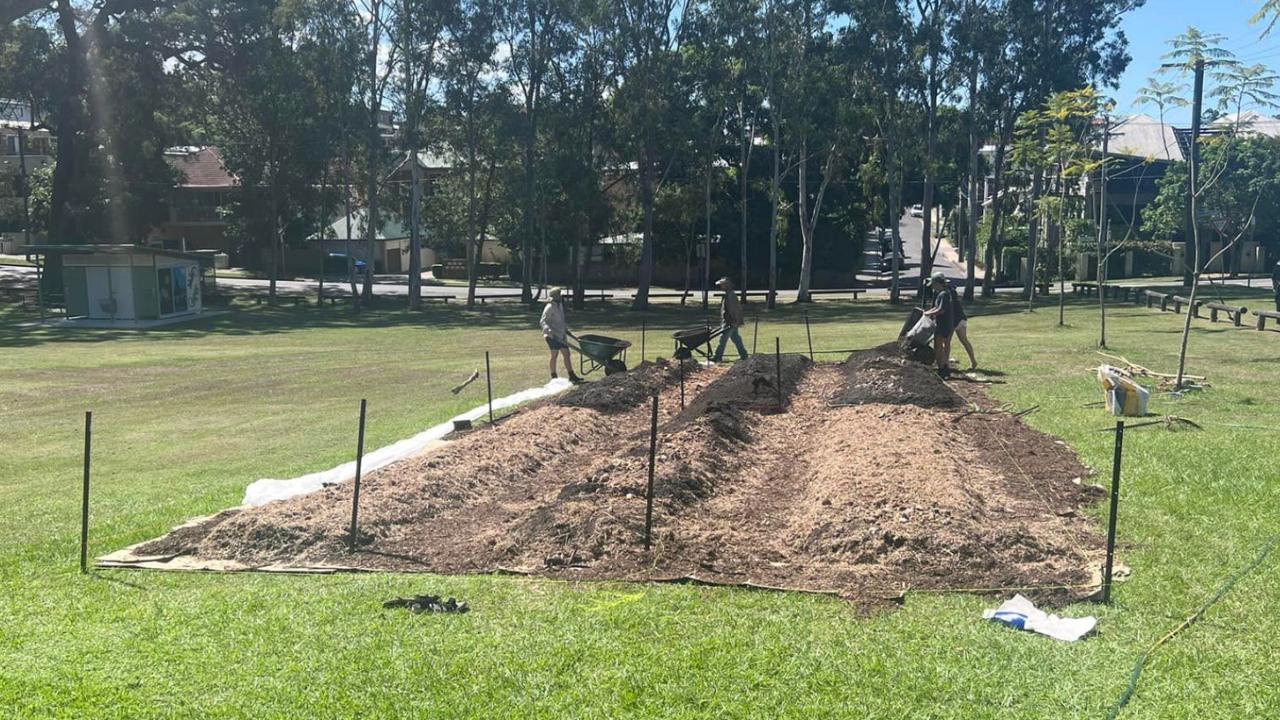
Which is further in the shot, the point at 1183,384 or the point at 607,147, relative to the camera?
the point at 607,147

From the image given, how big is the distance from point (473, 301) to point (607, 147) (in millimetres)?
9553

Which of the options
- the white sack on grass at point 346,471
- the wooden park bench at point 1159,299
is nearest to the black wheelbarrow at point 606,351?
the white sack on grass at point 346,471

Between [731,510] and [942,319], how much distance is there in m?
10.1

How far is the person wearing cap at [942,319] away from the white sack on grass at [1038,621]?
12052mm

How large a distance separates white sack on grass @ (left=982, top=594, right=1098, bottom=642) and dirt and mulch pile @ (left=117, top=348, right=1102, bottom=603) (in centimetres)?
36

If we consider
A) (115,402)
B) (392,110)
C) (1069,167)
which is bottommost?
(115,402)

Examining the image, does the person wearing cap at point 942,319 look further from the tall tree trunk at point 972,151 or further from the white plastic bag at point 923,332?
the tall tree trunk at point 972,151

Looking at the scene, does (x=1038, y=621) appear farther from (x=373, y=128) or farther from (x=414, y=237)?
(x=373, y=128)

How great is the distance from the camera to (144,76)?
49.4 meters

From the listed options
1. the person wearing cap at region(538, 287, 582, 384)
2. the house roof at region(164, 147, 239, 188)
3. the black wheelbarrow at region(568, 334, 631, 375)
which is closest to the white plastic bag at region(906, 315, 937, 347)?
the black wheelbarrow at region(568, 334, 631, 375)

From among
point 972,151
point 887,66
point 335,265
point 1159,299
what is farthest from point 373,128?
point 1159,299

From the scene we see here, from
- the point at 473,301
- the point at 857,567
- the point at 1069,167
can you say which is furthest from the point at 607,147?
the point at 857,567

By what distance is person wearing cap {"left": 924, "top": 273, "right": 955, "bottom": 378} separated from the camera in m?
18.5

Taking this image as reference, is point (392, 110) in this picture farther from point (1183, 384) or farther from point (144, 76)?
point (1183, 384)
